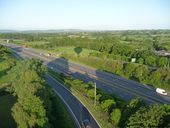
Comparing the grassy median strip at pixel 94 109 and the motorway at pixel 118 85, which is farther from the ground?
the grassy median strip at pixel 94 109

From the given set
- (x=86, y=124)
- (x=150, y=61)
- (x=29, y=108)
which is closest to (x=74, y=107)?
(x=86, y=124)

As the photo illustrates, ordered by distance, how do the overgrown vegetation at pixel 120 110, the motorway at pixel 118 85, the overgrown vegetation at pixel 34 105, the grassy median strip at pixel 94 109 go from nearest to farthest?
the overgrown vegetation at pixel 120 110
the overgrown vegetation at pixel 34 105
the grassy median strip at pixel 94 109
the motorway at pixel 118 85

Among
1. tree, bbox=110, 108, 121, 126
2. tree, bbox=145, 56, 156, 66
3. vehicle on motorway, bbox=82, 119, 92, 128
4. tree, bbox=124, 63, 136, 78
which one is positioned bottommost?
tree, bbox=145, 56, 156, 66

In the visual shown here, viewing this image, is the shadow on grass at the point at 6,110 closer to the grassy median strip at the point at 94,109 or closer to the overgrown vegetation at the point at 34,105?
the overgrown vegetation at the point at 34,105

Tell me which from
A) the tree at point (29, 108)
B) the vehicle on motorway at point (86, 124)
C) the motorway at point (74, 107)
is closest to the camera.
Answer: the tree at point (29, 108)

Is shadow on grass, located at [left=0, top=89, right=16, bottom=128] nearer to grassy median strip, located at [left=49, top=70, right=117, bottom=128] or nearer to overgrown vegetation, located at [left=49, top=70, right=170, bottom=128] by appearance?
grassy median strip, located at [left=49, top=70, right=117, bottom=128]

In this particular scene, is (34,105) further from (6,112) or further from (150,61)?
(150,61)

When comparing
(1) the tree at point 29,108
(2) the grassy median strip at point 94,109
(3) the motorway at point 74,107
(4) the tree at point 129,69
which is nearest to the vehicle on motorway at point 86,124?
(3) the motorway at point 74,107

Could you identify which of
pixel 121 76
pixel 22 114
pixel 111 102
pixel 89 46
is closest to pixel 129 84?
pixel 121 76

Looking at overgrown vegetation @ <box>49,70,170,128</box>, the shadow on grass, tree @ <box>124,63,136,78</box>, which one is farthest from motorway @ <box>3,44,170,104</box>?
the shadow on grass
